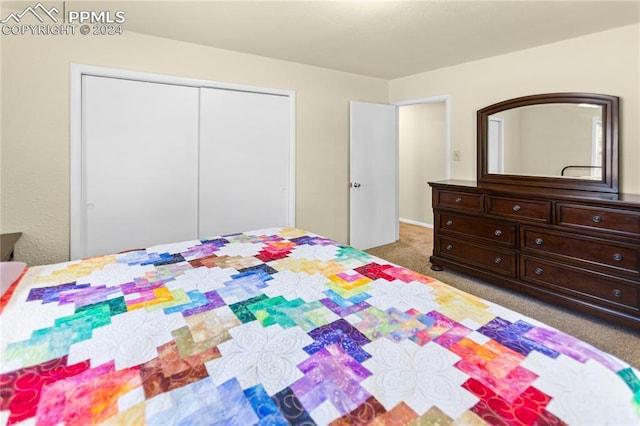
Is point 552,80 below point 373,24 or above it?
below

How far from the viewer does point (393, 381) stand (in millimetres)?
894

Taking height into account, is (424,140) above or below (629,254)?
above

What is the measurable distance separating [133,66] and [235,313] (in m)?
2.63

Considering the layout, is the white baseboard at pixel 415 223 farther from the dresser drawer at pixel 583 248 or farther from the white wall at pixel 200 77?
the dresser drawer at pixel 583 248

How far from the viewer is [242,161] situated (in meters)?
3.59

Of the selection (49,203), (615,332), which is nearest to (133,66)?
(49,203)

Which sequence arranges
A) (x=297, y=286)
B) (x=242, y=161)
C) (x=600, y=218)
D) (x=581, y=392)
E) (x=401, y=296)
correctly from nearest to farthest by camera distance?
(x=581, y=392), (x=401, y=296), (x=297, y=286), (x=600, y=218), (x=242, y=161)

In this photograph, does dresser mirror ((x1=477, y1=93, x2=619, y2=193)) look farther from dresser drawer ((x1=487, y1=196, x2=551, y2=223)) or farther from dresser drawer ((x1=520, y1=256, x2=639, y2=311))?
dresser drawer ((x1=520, y1=256, x2=639, y2=311))

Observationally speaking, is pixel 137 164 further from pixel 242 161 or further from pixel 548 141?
pixel 548 141

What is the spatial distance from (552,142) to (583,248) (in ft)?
3.67

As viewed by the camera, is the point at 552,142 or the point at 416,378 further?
the point at 552,142

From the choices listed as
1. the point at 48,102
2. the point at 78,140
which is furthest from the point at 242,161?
the point at 48,102

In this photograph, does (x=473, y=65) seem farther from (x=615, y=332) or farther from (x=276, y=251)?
(x=276, y=251)

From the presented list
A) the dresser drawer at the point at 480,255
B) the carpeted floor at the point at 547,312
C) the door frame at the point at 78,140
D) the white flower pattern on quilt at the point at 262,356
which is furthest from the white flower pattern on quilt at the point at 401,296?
the door frame at the point at 78,140
